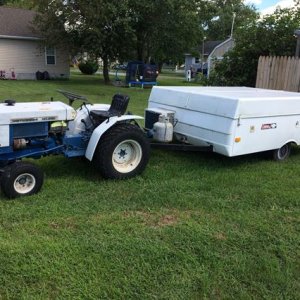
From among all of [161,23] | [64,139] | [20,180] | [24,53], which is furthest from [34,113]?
[24,53]

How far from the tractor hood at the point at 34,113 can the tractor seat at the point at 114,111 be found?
0.42 meters

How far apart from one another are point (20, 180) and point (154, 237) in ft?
5.73

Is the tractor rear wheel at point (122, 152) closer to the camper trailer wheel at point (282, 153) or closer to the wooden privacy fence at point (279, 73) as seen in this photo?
the camper trailer wheel at point (282, 153)

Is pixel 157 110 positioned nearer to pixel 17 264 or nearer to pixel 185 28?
pixel 17 264

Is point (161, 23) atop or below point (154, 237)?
atop

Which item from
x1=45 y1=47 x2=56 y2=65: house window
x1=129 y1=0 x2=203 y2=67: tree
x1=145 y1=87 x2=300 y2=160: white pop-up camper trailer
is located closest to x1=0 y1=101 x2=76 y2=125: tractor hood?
x1=145 y1=87 x2=300 y2=160: white pop-up camper trailer

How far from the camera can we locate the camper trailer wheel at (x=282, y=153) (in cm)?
656

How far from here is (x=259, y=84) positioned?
11703 mm

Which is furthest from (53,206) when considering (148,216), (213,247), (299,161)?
(299,161)

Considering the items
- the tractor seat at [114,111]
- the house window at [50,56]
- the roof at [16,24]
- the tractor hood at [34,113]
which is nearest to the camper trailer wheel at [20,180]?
the tractor hood at [34,113]

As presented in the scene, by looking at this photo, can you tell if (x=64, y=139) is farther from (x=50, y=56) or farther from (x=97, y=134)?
(x=50, y=56)

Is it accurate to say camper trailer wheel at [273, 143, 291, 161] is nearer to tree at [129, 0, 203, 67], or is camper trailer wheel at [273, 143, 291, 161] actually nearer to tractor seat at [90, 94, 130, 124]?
tractor seat at [90, 94, 130, 124]

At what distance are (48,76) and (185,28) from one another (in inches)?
367

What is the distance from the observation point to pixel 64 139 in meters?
5.19
